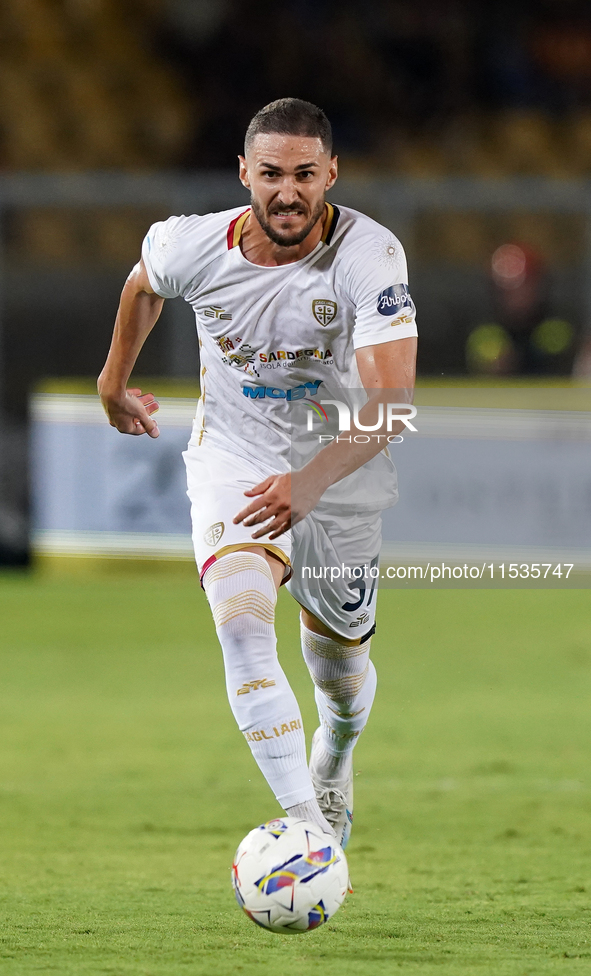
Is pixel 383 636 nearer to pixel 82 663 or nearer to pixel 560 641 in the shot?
pixel 560 641

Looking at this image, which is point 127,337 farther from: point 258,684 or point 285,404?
point 258,684

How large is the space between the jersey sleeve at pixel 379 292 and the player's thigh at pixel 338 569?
81 cm

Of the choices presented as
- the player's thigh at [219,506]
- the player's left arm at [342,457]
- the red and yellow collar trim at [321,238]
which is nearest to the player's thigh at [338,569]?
the player's thigh at [219,506]

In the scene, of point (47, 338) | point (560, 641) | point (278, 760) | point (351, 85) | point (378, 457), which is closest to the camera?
point (278, 760)

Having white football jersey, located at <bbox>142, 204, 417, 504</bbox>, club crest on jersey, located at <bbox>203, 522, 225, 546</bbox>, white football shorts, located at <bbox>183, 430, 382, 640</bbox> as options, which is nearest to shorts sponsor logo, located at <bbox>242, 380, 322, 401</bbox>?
white football jersey, located at <bbox>142, 204, 417, 504</bbox>

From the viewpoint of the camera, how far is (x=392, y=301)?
409 cm

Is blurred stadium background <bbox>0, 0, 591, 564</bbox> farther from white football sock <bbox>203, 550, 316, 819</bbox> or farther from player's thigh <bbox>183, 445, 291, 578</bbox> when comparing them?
white football sock <bbox>203, 550, 316, 819</bbox>

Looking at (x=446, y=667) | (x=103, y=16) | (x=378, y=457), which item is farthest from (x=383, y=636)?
(x=103, y=16)

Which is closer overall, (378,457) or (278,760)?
(278,760)

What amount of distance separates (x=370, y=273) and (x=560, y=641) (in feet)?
20.2

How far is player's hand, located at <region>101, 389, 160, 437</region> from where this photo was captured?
4645 millimetres

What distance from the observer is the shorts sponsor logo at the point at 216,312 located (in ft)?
14.4

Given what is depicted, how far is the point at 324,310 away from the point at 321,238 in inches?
8.8

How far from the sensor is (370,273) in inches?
163
